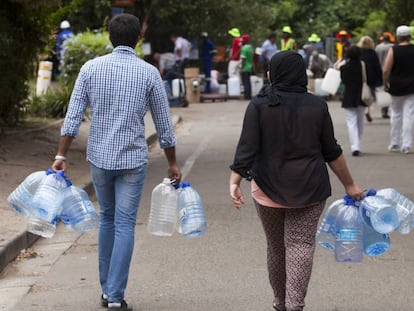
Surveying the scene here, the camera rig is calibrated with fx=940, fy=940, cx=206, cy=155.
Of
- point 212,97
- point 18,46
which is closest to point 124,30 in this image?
point 18,46

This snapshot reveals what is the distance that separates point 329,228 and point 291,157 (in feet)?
2.45

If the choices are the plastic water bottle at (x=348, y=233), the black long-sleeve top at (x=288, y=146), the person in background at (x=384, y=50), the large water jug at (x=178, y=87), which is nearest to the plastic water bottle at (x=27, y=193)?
the black long-sleeve top at (x=288, y=146)

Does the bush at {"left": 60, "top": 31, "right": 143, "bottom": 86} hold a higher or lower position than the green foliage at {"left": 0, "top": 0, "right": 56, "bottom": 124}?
lower

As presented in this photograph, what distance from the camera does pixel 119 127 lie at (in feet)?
19.9

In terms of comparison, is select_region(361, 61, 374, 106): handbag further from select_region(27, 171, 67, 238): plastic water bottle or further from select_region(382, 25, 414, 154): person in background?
select_region(27, 171, 67, 238): plastic water bottle

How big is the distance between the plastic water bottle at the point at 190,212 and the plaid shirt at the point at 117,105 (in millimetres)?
356

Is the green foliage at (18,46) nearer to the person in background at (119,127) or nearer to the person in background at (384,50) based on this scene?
the person in background at (119,127)

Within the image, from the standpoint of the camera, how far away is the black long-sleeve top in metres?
5.46

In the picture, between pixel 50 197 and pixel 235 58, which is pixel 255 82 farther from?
pixel 50 197

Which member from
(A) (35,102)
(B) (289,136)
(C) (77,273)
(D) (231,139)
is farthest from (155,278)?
(A) (35,102)

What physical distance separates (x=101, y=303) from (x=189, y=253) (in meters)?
1.69

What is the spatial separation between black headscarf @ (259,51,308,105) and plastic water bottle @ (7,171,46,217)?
5.63 feet

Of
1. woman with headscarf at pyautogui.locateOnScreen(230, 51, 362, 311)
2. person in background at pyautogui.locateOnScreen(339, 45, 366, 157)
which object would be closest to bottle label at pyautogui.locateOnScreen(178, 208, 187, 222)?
woman with headscarf at pyautogui.locateOnScreen(230, 51, 362, 311)

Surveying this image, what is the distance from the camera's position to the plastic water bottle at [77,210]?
631 centimetres
